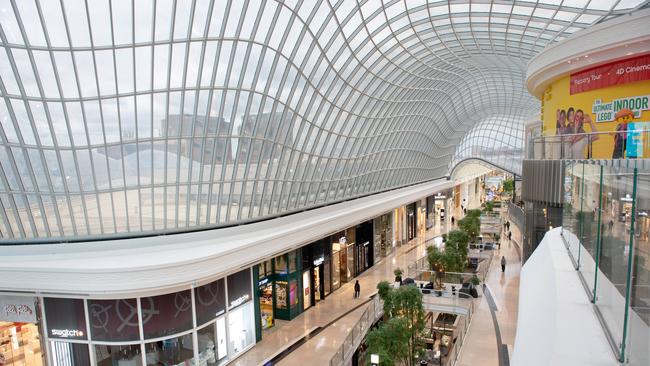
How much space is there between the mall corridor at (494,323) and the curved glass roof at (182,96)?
12.7 meters

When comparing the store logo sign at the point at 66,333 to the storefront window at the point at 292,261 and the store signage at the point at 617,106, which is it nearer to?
the storefront window at the point at 292,261

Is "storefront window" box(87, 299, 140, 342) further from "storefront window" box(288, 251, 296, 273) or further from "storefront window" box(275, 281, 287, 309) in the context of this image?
"storefront window" box(288, 251, 296, 273)

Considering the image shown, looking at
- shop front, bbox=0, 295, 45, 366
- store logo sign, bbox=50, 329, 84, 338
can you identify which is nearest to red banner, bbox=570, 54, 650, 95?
Answer: store logo sign, bbox=50, 329, 84, 338

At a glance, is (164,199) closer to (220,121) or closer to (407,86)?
(220,121)

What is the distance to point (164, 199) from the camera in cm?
2072

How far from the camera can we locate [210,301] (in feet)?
64.7

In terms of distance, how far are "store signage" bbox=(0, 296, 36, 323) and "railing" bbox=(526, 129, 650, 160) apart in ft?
73.0

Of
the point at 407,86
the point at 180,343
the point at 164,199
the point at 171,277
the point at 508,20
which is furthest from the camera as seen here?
the point at 407,86

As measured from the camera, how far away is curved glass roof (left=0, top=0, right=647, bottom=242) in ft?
54.6

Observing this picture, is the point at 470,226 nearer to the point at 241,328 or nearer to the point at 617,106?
the point at 617,106

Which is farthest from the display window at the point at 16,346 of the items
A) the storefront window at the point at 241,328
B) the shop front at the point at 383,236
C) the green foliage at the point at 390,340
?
the shop front at the point at 383,236

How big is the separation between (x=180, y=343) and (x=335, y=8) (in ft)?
59.7

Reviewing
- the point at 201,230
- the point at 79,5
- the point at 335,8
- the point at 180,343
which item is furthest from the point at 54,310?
the point at 335,8

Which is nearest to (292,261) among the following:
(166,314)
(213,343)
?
(213,343)
